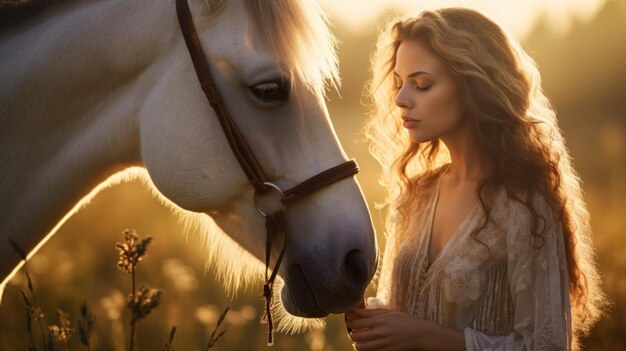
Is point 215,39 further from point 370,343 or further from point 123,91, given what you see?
point 370,343

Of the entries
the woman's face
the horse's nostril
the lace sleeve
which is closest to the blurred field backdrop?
the woman's face

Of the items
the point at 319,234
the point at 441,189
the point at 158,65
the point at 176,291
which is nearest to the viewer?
the point at 319,234

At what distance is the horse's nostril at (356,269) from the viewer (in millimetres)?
1959

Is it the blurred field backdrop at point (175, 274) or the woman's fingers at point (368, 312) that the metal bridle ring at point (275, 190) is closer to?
the woman's fingers at point (368, 312)

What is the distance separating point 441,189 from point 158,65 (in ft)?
3.98

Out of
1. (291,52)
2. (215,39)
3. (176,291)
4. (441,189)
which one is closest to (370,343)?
(441,189)

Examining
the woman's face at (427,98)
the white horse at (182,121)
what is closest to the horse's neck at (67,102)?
the white horse at (182,121)

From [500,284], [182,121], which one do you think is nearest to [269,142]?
[182,121]

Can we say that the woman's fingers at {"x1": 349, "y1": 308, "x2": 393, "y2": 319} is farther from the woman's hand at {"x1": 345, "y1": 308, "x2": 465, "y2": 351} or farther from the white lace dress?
the white lace dress

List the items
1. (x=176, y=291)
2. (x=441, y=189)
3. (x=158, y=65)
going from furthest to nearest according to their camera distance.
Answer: (x=176, y=291), (x=441, y=189), (x=158, y=65)

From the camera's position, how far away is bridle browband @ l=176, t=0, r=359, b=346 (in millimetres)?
1972

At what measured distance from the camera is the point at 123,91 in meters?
2.20

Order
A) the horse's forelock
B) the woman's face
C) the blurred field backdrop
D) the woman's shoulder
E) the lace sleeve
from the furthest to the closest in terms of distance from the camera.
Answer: the blurred field backdrop
the woman's shoulder
the woman's face
the horse's forelock
the lace sleeve

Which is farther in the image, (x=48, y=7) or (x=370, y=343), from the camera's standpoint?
(x=48, y=7)
